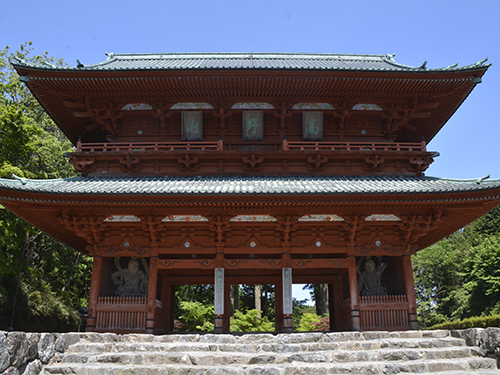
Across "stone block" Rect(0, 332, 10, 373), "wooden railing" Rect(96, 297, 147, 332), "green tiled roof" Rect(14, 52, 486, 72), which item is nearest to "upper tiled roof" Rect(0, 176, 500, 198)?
"wooden railing" Rect(96, 297, 147, 332)

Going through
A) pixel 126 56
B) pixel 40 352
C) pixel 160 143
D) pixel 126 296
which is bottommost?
pixel 40 352

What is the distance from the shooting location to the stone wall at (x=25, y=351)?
641 cm

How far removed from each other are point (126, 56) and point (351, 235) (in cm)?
1498

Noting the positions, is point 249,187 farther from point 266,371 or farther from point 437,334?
point 437,334

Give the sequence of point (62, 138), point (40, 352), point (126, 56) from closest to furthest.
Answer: point (40, 352) < point (126, 56) < point (62, 138)

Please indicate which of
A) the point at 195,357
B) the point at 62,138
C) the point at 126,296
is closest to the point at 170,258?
the point at 126,296

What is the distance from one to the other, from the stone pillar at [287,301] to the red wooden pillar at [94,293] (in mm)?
6241

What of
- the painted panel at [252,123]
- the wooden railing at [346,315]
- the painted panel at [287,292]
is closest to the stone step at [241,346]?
the painted panel at [287,292]

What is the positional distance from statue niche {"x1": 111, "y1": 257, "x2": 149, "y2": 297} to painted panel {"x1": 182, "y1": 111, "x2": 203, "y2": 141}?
204 inches

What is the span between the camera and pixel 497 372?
8.00m

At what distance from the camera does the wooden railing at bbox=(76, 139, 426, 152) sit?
565 inches

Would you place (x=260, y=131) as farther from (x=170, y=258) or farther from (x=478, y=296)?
(x=478, y=296)

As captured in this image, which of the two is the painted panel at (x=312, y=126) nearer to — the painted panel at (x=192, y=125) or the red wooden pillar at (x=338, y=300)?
the painted panel at (x=192, y=125)

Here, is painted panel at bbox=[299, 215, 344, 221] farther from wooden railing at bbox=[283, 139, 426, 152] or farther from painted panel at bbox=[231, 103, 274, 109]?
painted panel at bbox=[231, 103, 274, 109]
